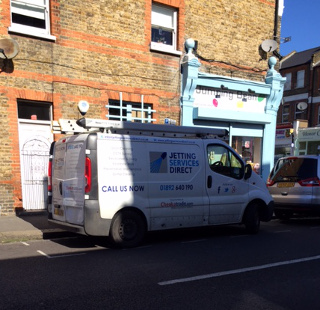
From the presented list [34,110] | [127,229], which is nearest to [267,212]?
[127,229]

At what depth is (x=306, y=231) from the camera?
27.1 ft

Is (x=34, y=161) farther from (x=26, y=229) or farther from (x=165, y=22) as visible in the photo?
(x=165, y=22)

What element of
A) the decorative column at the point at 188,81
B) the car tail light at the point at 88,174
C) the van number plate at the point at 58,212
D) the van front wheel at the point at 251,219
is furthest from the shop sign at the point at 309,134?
the car tail light at the point at 88,174

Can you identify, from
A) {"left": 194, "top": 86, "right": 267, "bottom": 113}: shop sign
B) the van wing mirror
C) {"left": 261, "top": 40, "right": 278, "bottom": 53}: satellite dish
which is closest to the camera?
the van wing mirror

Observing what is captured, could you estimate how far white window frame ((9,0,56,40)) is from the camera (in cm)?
914

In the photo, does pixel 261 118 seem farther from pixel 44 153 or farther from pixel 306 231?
pixel 44 153

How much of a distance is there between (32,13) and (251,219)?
8020mm

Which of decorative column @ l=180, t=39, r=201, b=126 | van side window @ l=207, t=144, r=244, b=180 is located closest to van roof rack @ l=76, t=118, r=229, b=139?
van side window @ l=207, t=144, r=244, b=180

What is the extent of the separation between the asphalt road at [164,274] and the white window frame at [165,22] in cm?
682

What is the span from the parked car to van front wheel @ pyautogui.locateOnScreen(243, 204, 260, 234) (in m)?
1.98

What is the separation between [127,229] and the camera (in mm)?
6250

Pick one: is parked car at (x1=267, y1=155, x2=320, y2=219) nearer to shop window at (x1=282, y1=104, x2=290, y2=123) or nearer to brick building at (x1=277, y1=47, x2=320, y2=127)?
brick building at (x1=277, y1=47, x2=320, y2=127)

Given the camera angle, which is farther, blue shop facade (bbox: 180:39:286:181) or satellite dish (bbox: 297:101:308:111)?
satellite dish (bbox: 297:101:308:111)

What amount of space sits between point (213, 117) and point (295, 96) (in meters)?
25.0
